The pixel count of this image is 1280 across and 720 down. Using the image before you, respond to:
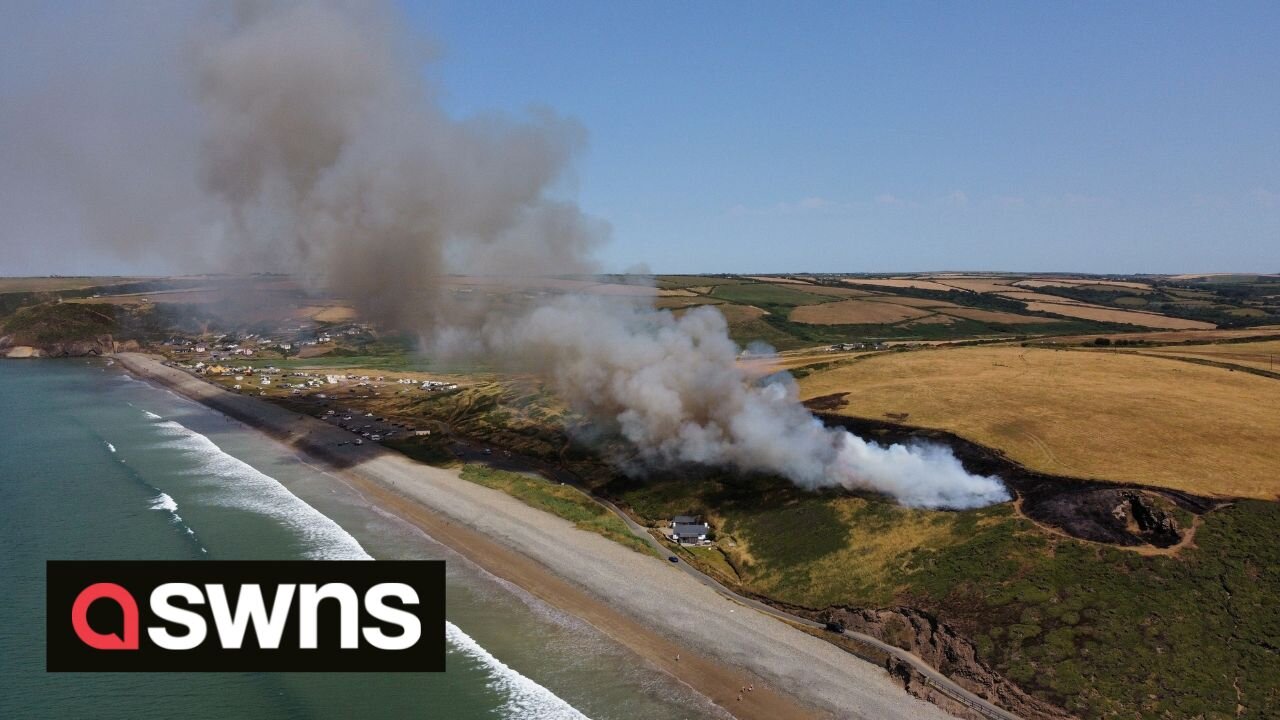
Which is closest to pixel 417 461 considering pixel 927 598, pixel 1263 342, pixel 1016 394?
pixel 927 598

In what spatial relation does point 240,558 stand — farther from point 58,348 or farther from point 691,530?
point 58,348

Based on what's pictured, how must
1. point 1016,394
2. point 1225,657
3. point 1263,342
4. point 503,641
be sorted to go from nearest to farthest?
point 1225,657 < point 503,641 < point 1016,394 < point 1263,342

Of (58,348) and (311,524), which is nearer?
(311,524)

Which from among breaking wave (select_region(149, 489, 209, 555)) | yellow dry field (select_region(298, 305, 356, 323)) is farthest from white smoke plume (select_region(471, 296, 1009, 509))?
yellow dry field (select_region(298, 305, 356, 323))

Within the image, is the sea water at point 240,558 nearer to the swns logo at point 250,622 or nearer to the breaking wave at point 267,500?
the breaking wave at point 267,500

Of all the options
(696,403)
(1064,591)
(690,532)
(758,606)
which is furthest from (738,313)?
(1064,591)

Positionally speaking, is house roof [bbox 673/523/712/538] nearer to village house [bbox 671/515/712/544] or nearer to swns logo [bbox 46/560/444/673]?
village house [bbox 671/515/712/544]

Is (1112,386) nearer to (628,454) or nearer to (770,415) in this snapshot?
(770,415)
